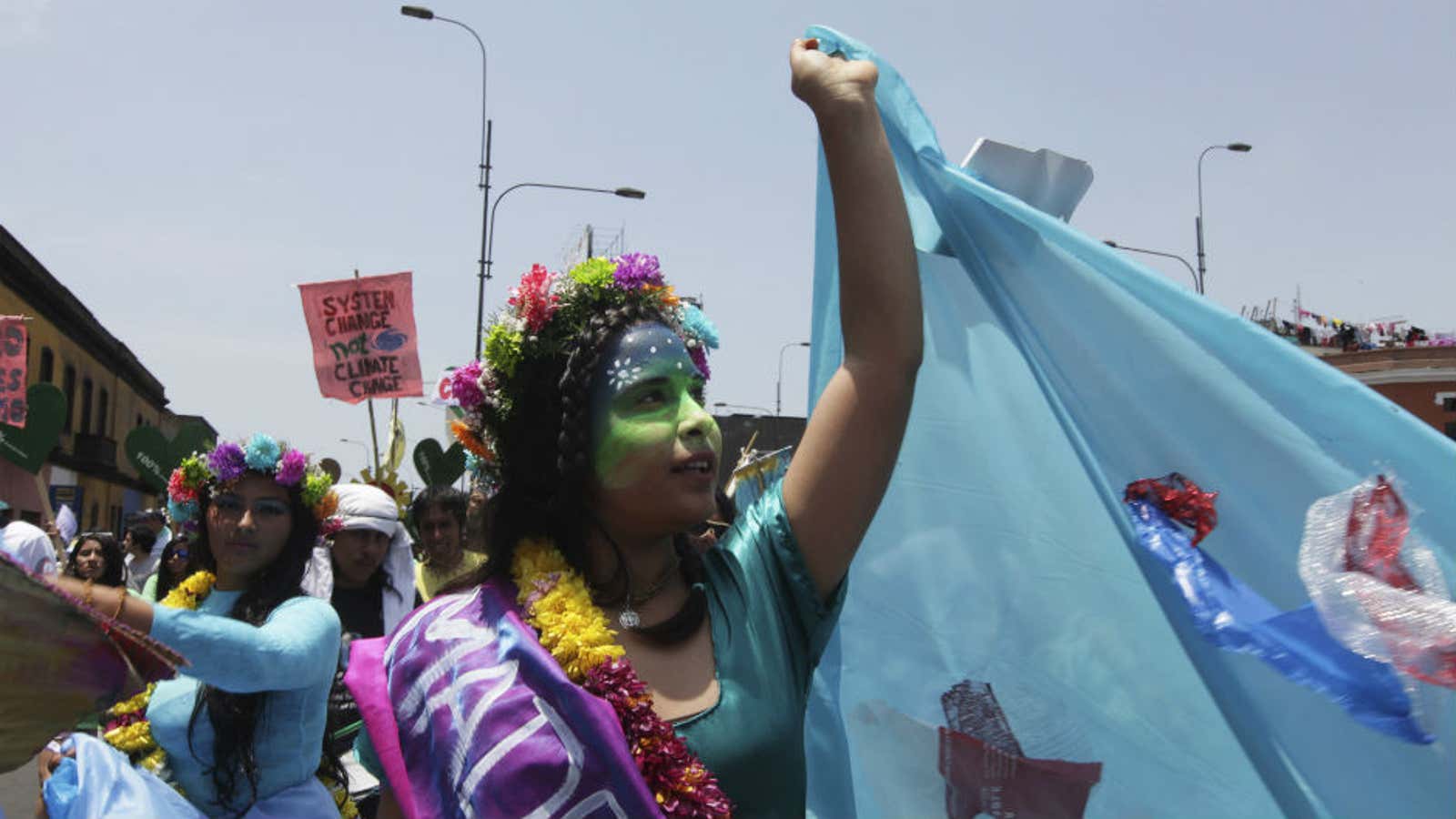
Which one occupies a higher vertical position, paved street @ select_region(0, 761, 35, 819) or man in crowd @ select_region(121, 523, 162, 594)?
man in crowd @ select_region(121, 523, 162, 594)

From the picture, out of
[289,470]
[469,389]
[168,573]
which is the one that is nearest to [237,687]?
[469,389]

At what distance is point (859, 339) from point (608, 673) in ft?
1.91

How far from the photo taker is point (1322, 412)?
1.86 meters

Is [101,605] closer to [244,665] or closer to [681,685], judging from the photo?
[244,665]

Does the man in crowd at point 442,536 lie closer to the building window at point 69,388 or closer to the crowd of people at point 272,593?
the crowd of people at point 272,593

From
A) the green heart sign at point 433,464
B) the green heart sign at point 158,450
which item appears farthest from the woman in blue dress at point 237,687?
the green heart sign at point 433,464

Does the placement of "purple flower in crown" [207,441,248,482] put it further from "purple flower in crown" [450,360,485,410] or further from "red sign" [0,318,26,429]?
"red sign" [0,318,26,429]

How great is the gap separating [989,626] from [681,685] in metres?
0.57

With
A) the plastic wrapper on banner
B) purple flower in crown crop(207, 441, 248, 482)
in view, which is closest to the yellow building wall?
purple flower in crown crop(207, 441, 248, 482)

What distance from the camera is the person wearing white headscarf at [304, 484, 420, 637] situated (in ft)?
19.0

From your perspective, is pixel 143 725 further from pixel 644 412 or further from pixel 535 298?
pixel 644 412

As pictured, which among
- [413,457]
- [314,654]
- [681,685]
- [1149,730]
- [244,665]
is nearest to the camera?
[681,685]

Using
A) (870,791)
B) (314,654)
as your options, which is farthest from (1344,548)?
(314,654)

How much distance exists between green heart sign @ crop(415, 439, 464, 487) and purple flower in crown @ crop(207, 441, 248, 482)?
592 centimetres
